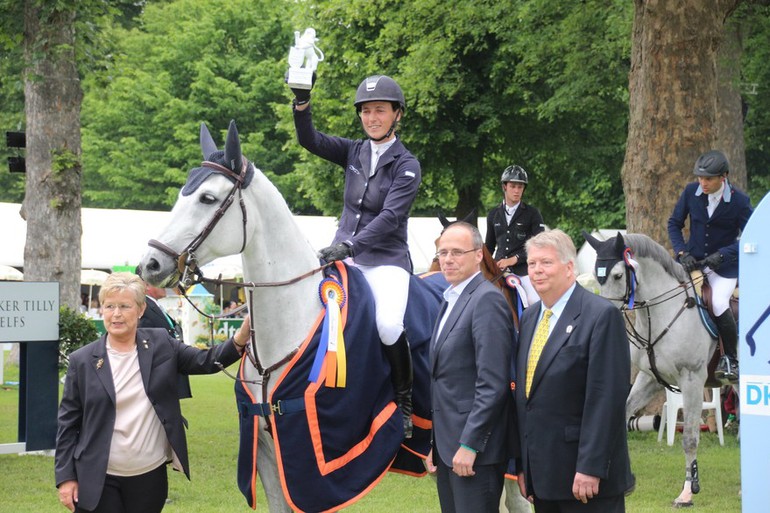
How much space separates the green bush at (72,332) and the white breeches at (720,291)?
22.8ft

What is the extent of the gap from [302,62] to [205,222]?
47.5 inches

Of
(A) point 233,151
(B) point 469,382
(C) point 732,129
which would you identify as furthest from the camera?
(C) point 732,129

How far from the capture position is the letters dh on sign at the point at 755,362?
4.80m

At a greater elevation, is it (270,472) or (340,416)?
(340,416)

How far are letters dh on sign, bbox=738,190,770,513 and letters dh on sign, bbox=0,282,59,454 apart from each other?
7783 millimetres

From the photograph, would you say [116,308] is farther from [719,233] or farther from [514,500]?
[719,233]

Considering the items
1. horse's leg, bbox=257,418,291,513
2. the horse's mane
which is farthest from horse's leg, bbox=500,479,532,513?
the horse's mane

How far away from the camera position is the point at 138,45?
141 ft

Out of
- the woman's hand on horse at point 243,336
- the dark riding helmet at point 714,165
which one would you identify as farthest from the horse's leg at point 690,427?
the woman's hand on horse at point 243,336

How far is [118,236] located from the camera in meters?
30.3

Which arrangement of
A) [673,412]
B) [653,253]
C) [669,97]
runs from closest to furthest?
[653,253] < [673,412] < [669,97]

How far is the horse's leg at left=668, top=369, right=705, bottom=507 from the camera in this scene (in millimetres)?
8695

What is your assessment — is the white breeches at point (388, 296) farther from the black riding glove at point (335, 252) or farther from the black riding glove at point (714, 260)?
the black riding glove at point (714, 260)

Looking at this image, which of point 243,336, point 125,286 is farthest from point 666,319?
point 125,286
